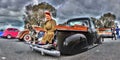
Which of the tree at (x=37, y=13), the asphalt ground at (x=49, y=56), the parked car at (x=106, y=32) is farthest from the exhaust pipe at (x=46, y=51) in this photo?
the parked car at (x=106, y=32)

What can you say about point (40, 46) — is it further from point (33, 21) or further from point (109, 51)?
point (109, 51)

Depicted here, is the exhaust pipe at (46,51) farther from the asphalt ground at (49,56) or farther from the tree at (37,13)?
the tree at (37,13)

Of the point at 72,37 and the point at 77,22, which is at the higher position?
the point at 77,22

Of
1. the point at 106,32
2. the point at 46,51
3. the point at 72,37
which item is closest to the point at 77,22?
the point at 72,37

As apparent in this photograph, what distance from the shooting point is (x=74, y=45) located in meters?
8.16

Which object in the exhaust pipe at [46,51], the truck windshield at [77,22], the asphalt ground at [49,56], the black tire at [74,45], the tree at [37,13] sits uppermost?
the tree at [37,13]

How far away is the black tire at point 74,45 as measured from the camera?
8.12m

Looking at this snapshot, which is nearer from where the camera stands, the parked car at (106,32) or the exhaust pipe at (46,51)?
the exhaust pipe at (46,51)

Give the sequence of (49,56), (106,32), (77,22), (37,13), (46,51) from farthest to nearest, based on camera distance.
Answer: (106,32) < (37,13) < (77,22) < (49,56) < (46,51)

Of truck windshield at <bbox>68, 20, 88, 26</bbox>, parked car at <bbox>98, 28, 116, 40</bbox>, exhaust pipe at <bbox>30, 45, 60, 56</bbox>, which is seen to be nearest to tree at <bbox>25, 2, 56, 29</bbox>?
truck windshield at <bbox>68, 20, 88, 26</bbox>

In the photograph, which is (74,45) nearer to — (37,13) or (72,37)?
(72,37)

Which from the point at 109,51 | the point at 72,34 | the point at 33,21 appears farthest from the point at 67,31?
the point at 109,51

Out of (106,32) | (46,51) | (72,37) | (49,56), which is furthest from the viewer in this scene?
(106,32)

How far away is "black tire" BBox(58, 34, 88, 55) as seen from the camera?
8117mm
